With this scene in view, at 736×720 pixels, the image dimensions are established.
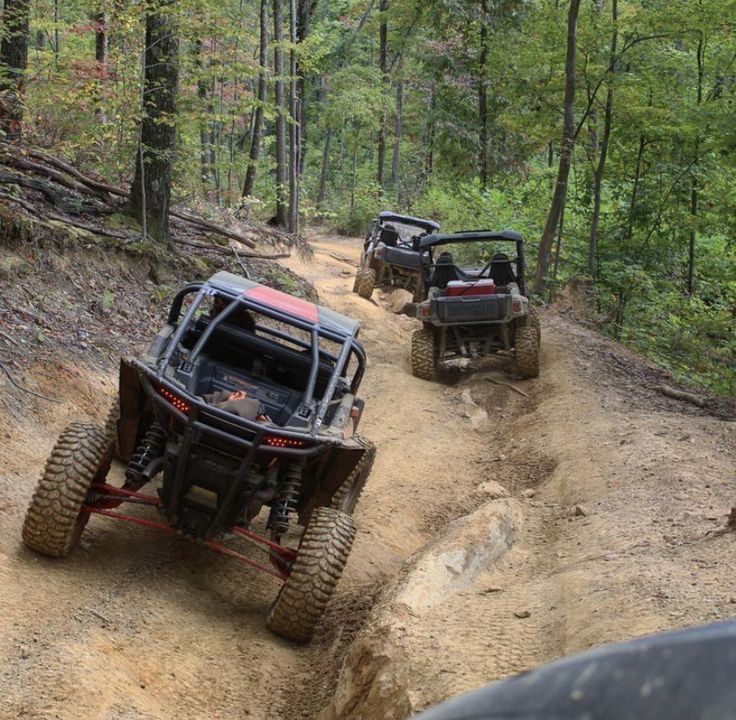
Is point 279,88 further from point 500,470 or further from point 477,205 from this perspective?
point 500,470

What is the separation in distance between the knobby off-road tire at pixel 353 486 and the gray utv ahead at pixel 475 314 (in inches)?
231

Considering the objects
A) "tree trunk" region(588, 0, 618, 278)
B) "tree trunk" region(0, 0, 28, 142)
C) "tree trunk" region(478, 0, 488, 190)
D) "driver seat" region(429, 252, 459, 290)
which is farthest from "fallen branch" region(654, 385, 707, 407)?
"tree trunk" region(478, 0, 488, 190)

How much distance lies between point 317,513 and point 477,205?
69.7 feet

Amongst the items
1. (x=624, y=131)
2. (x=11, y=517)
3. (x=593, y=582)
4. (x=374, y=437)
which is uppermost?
(x=624, y=131)

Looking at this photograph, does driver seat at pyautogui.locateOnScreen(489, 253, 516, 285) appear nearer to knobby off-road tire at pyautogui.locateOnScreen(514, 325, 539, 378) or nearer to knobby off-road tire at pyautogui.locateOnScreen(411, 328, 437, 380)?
knobby off-road tire at pyautogui.locateOnScreen(514, 325, 539, 378)

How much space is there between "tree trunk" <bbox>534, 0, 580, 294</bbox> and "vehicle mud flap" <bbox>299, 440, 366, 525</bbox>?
12.2 m

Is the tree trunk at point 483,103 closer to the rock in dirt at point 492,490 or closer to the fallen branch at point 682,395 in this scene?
the fallen branch at point 682,395

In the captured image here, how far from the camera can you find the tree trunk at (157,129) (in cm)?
1203

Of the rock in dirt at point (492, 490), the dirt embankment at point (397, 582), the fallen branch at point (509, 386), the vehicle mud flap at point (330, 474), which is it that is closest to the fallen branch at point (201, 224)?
the fallen branch at point (509, 386)

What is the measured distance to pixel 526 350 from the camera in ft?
42.4

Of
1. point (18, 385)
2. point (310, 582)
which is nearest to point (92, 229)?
point (18, 385)

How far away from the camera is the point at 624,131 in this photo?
1875cm

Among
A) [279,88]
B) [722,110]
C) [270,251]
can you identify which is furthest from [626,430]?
[279,88]

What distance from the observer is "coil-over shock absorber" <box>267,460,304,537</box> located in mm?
5590
